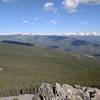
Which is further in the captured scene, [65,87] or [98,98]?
[65,87]

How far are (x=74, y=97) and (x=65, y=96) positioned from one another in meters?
5.16

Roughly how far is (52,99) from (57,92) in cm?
794

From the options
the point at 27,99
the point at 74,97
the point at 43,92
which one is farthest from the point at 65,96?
the point at 27,99

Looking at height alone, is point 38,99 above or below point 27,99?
above

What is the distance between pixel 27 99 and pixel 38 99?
1990 inches

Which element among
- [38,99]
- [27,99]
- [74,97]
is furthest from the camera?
[27,99]

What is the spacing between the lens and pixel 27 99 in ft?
552

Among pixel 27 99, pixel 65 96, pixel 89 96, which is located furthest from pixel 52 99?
pixel 27 99

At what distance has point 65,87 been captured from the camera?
125 meters

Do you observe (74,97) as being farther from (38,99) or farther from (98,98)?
(38,99)

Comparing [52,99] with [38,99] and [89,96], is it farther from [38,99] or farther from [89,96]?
[89,96]

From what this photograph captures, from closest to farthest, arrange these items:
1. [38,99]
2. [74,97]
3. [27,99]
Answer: [74,97] < [38,99] < [27,99]

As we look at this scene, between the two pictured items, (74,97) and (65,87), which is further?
(65,87)

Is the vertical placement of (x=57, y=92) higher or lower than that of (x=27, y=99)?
higher
